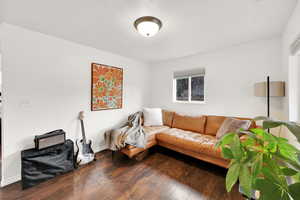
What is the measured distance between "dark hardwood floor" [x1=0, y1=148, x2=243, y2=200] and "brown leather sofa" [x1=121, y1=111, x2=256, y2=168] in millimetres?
242

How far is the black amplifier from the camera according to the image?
1883 millimetres

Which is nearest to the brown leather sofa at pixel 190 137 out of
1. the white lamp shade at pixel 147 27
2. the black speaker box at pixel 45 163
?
the black speaker box at pixel 45 163

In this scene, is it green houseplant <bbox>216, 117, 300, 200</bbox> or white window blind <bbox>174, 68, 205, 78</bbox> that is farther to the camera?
white window blind <bbox>174, 68, 205, 78</bbox>

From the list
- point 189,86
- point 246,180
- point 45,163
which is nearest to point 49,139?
point 45,163

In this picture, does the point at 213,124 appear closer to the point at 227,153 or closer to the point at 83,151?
the point at 227,153

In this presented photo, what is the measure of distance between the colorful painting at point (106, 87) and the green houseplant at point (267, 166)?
2651 mm

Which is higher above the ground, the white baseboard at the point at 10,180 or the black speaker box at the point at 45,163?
the black speaker box at the point at 45,163

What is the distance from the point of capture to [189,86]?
11.2 ft

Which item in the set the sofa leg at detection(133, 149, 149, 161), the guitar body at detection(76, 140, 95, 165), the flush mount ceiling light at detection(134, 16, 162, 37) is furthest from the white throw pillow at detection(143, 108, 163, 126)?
the flush mount ceiling light at detection(134, 16, 162, 37)

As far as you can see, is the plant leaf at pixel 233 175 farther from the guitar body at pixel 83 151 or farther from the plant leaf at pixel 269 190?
the guitar body at pixel 83 151

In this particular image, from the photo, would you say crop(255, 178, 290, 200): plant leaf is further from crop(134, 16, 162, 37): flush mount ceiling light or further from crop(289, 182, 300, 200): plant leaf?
crop(134, 16, 162, 37): flush mount ceiling light

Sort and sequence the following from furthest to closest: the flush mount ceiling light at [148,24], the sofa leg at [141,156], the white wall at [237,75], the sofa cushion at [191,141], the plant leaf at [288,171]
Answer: the sofa leg at [141,156] < the white wall at [237,75] < the sofa cushion at [191,141] < the flush mount ceiling light at [148,24] < the plant leaf at [288,171]

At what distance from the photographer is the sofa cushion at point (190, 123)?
9.23 feet

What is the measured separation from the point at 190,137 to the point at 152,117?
1.10m
